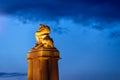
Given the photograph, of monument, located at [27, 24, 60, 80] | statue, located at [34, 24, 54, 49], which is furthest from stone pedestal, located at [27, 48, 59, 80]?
statue, located at [34, 24, 54, 49]

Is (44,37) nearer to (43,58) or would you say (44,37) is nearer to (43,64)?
(43,58)

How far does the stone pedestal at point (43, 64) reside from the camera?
1534 centimetres

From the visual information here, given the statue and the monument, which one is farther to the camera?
the statue

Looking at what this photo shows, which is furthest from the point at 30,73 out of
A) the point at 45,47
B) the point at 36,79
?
the point at 45,47

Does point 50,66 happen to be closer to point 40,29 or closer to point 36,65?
point 36,65

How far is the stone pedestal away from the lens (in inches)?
604

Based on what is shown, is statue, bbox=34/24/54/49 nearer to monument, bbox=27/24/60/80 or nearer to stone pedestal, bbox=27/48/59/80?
monument, bbox=27/24/60/80

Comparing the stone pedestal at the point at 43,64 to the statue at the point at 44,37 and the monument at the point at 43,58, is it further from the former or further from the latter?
the statue at the point at 44,37

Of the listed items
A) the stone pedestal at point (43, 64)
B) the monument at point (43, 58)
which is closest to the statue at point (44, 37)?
the monument at point (43, 58)

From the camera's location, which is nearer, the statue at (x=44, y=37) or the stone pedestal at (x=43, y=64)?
the stone pedestal at (x=43, y=64)

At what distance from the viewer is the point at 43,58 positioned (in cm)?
1541

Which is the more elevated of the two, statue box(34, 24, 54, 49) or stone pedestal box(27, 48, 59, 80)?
statue box(34, 24, 54, 49)

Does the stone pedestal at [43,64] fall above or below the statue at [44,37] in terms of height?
below

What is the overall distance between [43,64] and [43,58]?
336 mm
